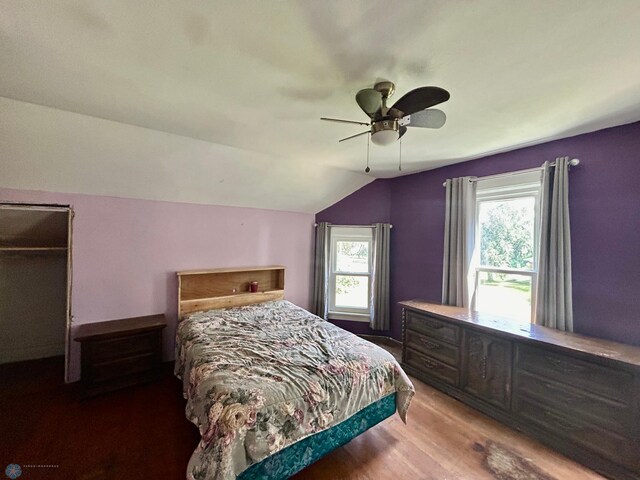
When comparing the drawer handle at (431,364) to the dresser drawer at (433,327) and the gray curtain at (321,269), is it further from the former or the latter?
the gray curtain at (321,269)

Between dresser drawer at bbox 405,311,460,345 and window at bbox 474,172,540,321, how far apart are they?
65 centimetres

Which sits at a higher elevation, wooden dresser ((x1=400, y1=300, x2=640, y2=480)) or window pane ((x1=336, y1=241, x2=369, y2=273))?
window pane ((x1=336, y1=241, x2=369, y2=273))

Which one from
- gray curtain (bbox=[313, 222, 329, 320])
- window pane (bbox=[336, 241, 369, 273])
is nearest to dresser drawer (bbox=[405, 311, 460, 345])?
window pane (bbox=[336, 241, 369, 273])

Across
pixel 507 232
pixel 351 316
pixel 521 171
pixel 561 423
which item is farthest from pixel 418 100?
pixel 351 316

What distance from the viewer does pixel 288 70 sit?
1451 millimetres

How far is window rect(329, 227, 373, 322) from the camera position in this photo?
4121mm

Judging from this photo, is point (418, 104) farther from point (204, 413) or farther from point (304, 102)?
point (204, 413)

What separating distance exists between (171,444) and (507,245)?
361 cm

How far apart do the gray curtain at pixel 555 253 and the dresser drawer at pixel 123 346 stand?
3.83m

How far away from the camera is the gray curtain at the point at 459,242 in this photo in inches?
119

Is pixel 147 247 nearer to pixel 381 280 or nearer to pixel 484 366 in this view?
pixel 381 280

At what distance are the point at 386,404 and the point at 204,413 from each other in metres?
1.36

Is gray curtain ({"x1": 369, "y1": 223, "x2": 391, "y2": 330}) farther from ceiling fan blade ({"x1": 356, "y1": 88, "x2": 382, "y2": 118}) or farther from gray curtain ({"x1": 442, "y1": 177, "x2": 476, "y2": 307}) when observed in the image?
ceiling fan blade ({"x1": 356, "y1": 88, "x2": 382, "y2": 118})

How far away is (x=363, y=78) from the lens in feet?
4.96
